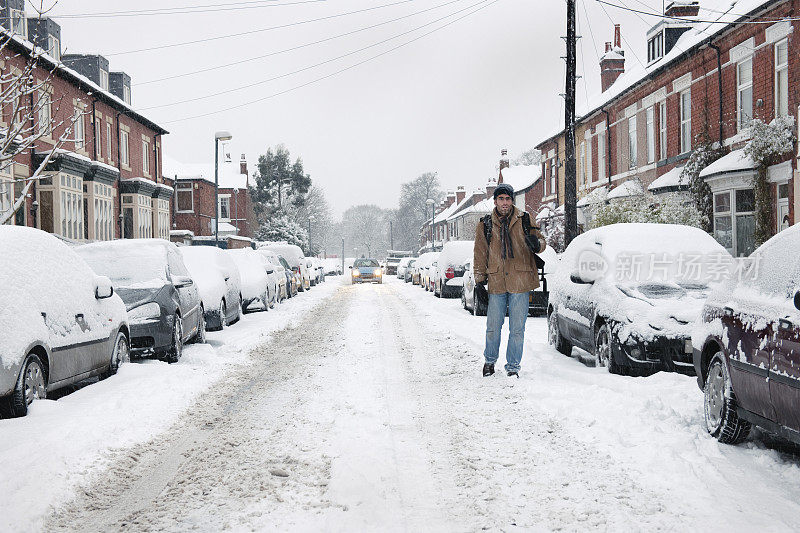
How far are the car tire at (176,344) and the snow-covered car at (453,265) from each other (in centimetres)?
1238

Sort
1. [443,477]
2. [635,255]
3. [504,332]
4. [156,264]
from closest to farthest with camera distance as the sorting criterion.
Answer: [443,477] < [635,255] < [156,264] < [504,332]

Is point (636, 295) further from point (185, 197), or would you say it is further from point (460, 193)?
point (460, 193)

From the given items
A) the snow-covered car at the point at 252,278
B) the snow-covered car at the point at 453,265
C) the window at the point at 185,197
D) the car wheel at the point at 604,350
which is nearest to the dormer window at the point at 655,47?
the snow-covered car at the point at 453,265

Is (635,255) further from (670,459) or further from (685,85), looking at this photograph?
(685,85)

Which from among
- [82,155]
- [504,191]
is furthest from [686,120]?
[82,155]

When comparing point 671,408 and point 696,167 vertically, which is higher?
point 696,167

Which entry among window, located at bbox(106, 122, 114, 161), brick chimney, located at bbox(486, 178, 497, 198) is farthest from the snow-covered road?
brick chimney, located at bbox(486, 178, 497, 198)

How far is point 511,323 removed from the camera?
26.5 feet

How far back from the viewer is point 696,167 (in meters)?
22.4

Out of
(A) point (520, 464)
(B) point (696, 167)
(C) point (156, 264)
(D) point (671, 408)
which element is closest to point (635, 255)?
(D) point (671, 408)

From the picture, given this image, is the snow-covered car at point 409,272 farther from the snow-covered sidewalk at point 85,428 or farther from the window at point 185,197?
the snow-covered sidewalk at point 85,428

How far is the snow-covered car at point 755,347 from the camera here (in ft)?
14.9

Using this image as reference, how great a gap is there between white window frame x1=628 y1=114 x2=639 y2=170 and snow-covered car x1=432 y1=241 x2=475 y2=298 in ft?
33.7

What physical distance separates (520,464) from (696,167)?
19.8 meters
